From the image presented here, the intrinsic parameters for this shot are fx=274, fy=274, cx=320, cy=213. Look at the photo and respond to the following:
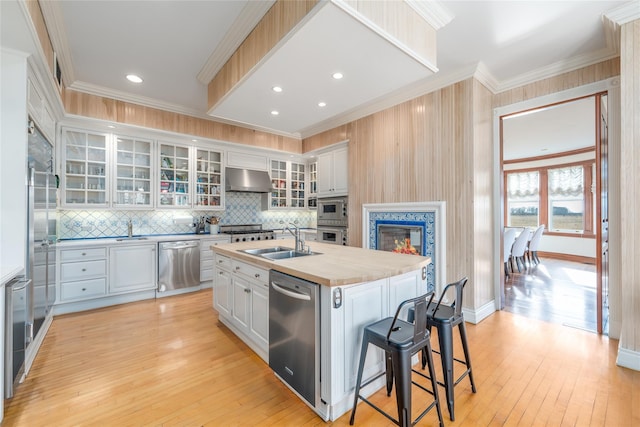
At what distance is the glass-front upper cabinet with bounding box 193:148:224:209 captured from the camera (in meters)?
4.75

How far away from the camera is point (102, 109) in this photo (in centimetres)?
377

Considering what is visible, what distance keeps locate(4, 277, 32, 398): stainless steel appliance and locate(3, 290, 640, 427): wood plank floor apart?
0.52ft

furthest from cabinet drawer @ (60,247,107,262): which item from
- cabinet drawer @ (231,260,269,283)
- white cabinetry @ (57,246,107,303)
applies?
cabinet drawer @ (231,260,269,283)

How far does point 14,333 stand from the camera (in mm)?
1851

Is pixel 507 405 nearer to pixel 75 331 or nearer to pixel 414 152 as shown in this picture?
pixel 414 152

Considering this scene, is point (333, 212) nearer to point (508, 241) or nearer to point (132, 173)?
point (132, 173)

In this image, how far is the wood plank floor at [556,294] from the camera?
326 centimetres

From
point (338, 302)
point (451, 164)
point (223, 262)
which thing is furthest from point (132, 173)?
point (451, 164)

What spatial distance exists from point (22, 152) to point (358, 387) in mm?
2979

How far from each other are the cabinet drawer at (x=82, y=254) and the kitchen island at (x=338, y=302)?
2369mm

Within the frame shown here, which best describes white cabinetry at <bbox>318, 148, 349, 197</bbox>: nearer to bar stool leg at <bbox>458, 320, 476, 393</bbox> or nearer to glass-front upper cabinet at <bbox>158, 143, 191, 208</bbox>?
glass-front upper cabinet at <bbox>158, 143, 191, 208</bbox>

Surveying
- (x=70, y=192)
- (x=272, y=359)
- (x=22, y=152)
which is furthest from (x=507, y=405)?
(x=70, y=192)

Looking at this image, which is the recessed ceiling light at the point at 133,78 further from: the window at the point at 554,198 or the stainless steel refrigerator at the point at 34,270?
the window at the point at 554,198

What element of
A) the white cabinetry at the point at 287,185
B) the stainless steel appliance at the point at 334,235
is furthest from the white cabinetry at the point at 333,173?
the white cabinetry at the point at 287,185
